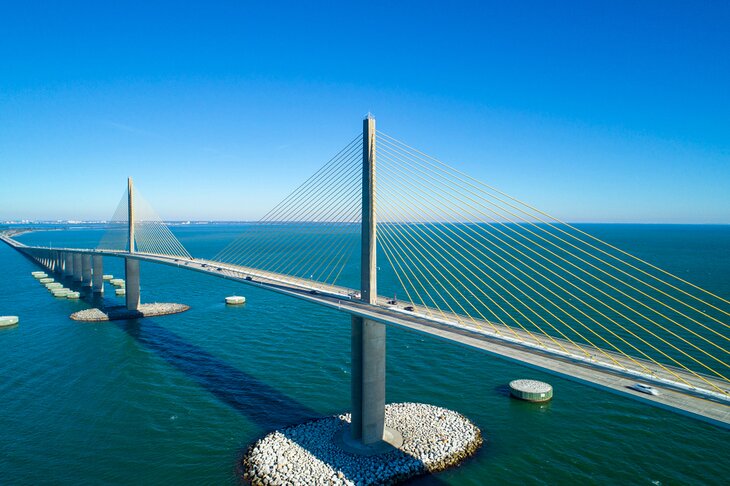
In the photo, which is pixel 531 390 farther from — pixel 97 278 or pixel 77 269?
pixel 77 269

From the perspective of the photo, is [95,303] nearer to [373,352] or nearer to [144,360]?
[144,360]

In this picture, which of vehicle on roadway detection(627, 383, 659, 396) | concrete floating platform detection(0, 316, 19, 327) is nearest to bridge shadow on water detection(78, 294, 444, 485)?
vehicle on roadway detection(627, 383, 659, 396)

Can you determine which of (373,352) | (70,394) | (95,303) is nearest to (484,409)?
(373,352)

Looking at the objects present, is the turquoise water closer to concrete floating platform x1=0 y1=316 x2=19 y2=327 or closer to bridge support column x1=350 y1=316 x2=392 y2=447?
concrete floating platform x1=0 y1=316 x2=19 y2=327

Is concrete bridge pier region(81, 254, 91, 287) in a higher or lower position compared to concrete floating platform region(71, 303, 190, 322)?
higher

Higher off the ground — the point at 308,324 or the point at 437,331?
the point at 437,331

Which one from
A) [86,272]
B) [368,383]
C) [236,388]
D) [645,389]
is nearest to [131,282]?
[86,272]

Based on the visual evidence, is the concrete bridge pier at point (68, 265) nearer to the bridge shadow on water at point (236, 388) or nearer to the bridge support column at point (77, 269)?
the bridge support column at point (77, 269)
